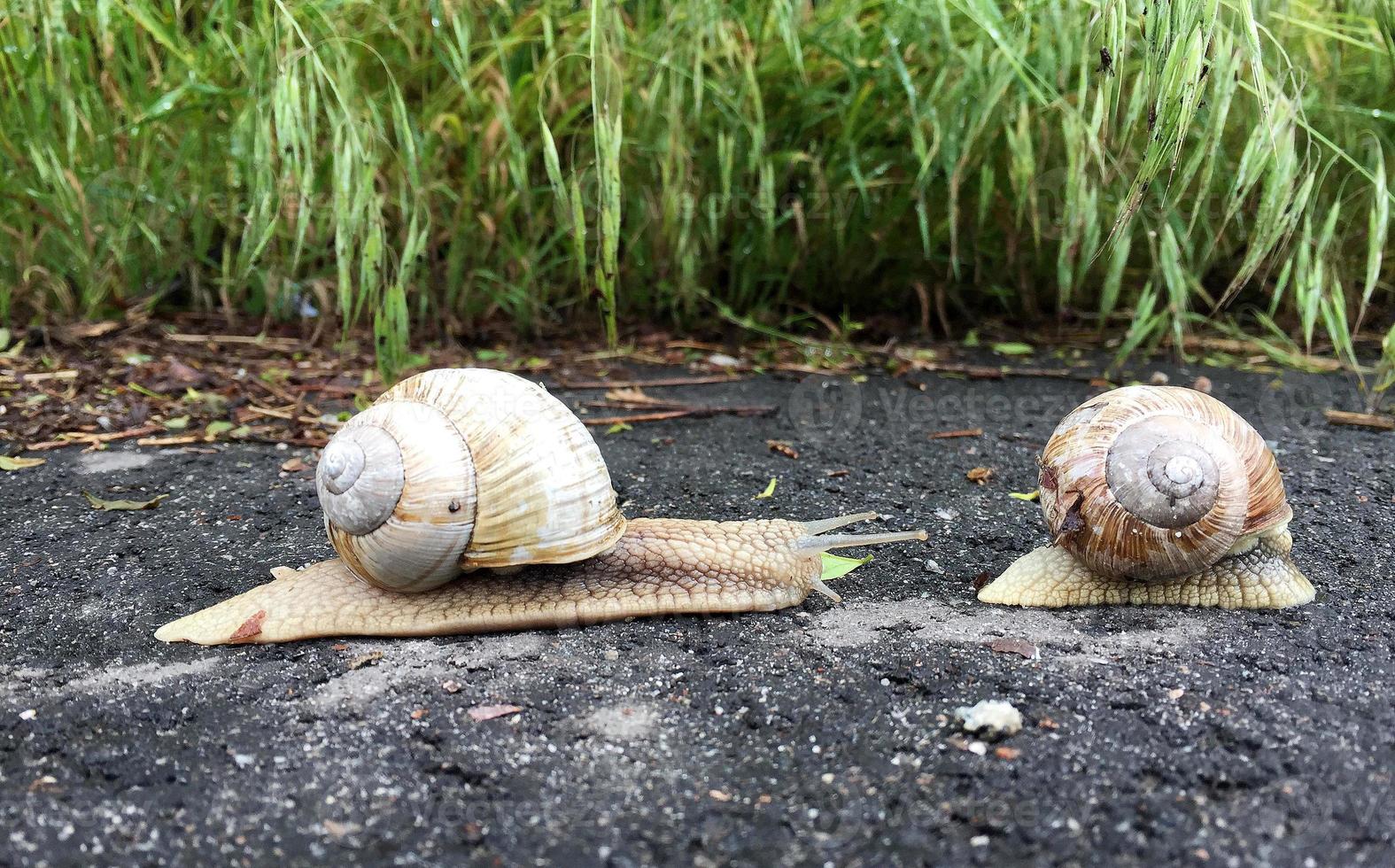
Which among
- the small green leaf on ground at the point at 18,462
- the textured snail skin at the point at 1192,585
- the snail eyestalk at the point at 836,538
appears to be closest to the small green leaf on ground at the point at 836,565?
the snail eyestalk at the point at 836,538

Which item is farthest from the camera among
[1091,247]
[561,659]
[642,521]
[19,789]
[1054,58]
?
[1091,247]

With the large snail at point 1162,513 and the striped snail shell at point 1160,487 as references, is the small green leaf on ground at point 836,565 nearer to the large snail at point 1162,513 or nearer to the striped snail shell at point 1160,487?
the large snail at point 1162,513

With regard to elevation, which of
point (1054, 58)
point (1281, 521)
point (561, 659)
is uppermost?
point (1054, 58)

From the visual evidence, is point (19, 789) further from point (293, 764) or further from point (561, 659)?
point (561, 659)

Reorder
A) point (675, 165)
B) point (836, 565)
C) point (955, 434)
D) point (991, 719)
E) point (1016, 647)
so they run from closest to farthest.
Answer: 1. point (991, 719)
2. point (1016, 647)
3. point (836, 565)
4. point (955, 434)
5. point (675, 165)

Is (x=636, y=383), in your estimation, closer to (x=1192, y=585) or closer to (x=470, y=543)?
(x=470, y=543)

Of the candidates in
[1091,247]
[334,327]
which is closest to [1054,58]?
[1091,247]

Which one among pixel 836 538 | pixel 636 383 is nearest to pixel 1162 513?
pixel 836 538
